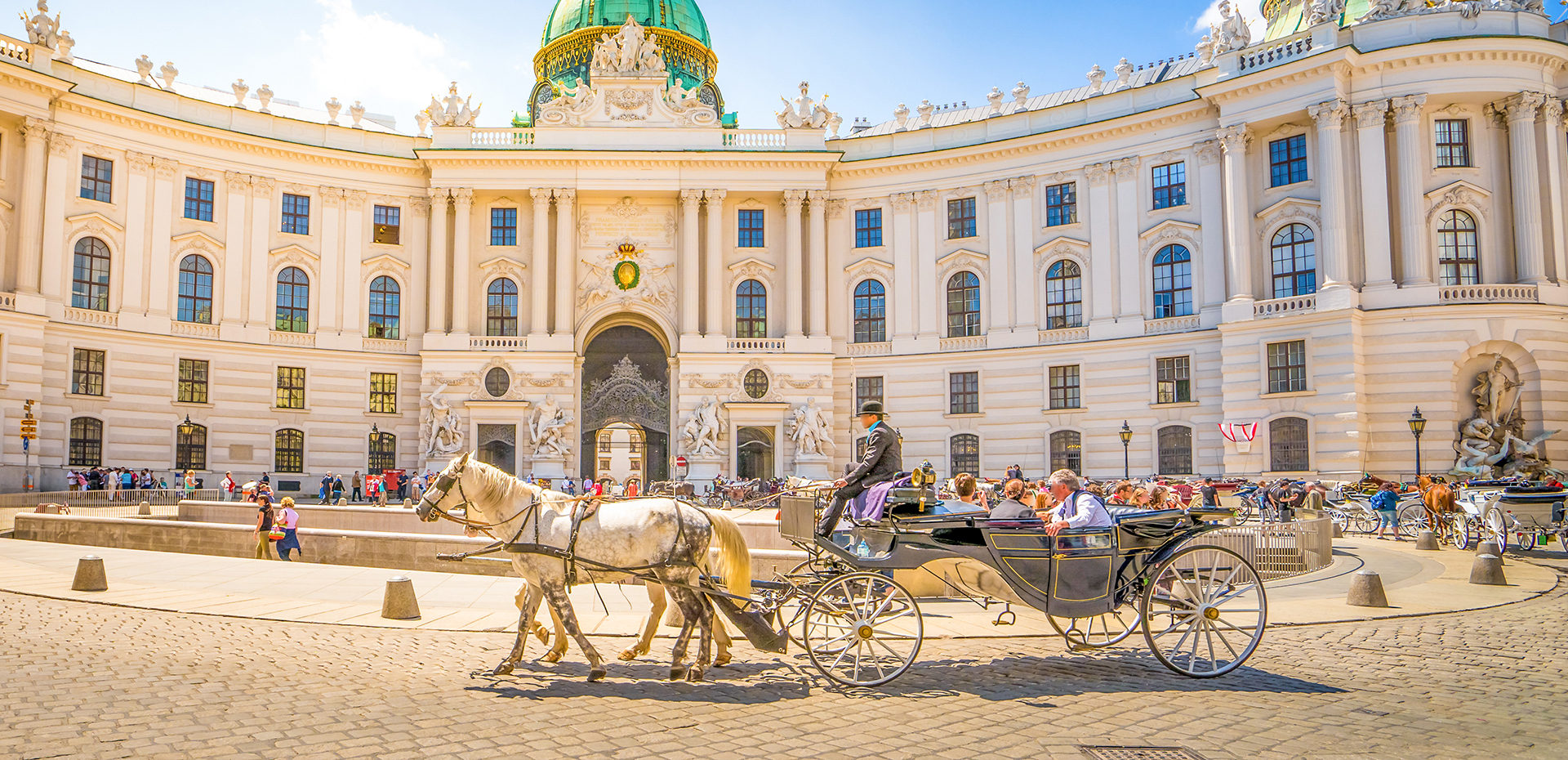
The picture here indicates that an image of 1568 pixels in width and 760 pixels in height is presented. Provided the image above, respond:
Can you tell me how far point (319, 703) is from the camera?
27.6 ft

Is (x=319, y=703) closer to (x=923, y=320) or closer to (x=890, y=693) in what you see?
(x=890, y=693)

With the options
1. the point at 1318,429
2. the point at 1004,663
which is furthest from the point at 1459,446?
the point at 1004,663

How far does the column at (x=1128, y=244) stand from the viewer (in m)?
42.4

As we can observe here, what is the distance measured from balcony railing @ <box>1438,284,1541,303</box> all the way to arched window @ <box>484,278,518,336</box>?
38026mm

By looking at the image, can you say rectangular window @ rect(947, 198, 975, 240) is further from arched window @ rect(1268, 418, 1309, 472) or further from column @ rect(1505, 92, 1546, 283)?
column @ rect(1505, 92, 1546, 283)

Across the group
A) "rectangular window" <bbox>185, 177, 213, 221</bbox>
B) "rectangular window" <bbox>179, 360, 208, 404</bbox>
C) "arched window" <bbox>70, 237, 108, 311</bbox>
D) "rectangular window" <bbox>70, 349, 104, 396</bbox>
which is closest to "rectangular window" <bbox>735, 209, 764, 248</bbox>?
"rectangular window" <bbox>185, 177, 213, 221</bbox>

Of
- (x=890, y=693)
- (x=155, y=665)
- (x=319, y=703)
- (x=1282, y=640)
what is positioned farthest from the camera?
(x=1282, y=640)

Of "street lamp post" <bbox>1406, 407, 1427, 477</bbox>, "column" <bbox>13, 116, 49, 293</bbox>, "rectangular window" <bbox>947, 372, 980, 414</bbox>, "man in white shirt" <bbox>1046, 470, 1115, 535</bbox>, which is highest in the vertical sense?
"column" <bbox>13, 116, 49, 293</bbox>

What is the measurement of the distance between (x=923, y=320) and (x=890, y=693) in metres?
38.2

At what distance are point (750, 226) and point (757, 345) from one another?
615 centimetres

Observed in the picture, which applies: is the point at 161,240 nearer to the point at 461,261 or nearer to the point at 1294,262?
the point at 461,261

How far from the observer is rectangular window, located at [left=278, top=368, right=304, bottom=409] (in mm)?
45219

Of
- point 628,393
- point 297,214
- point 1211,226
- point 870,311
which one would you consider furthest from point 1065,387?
point 297,214

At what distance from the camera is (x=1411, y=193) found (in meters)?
36.2
